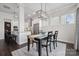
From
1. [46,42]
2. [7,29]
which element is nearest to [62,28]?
[46,42]

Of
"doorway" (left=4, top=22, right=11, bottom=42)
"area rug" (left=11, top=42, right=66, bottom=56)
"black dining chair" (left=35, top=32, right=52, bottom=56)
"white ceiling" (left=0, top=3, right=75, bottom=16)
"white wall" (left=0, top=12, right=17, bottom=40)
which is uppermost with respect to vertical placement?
"white ceiling" (left=0, top=3, right=75, bottom=16)

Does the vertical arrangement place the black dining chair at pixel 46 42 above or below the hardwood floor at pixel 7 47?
above

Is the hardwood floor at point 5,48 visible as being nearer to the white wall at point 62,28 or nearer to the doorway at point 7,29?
the doorway at point 7,29

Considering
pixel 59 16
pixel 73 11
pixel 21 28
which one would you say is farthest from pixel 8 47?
pixel 73 11

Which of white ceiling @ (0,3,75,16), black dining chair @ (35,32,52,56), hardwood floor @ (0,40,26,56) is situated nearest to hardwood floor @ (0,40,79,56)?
hardwood floor @ (0,40,26,56)

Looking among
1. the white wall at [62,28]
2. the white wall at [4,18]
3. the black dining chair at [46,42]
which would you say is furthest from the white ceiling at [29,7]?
the black dining chair at [46,42]

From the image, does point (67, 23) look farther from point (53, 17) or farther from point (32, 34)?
point (32, 34)

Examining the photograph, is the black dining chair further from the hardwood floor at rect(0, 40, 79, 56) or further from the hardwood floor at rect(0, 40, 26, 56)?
the hardwood floor at rect(0, 40, 26, 56)

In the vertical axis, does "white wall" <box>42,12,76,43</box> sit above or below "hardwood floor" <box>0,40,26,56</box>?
above

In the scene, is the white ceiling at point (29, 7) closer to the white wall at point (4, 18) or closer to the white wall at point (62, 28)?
the white wall at point (4, 18)

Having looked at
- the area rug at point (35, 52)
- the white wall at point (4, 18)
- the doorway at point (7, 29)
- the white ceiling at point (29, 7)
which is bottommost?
the area rug at point (35, 52)

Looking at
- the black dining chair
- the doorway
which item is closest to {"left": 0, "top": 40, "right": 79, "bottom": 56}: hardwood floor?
the doorway

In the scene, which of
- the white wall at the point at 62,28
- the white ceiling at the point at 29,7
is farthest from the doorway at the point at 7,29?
the white wall at the point at 62,28

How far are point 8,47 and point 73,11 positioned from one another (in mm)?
1546
